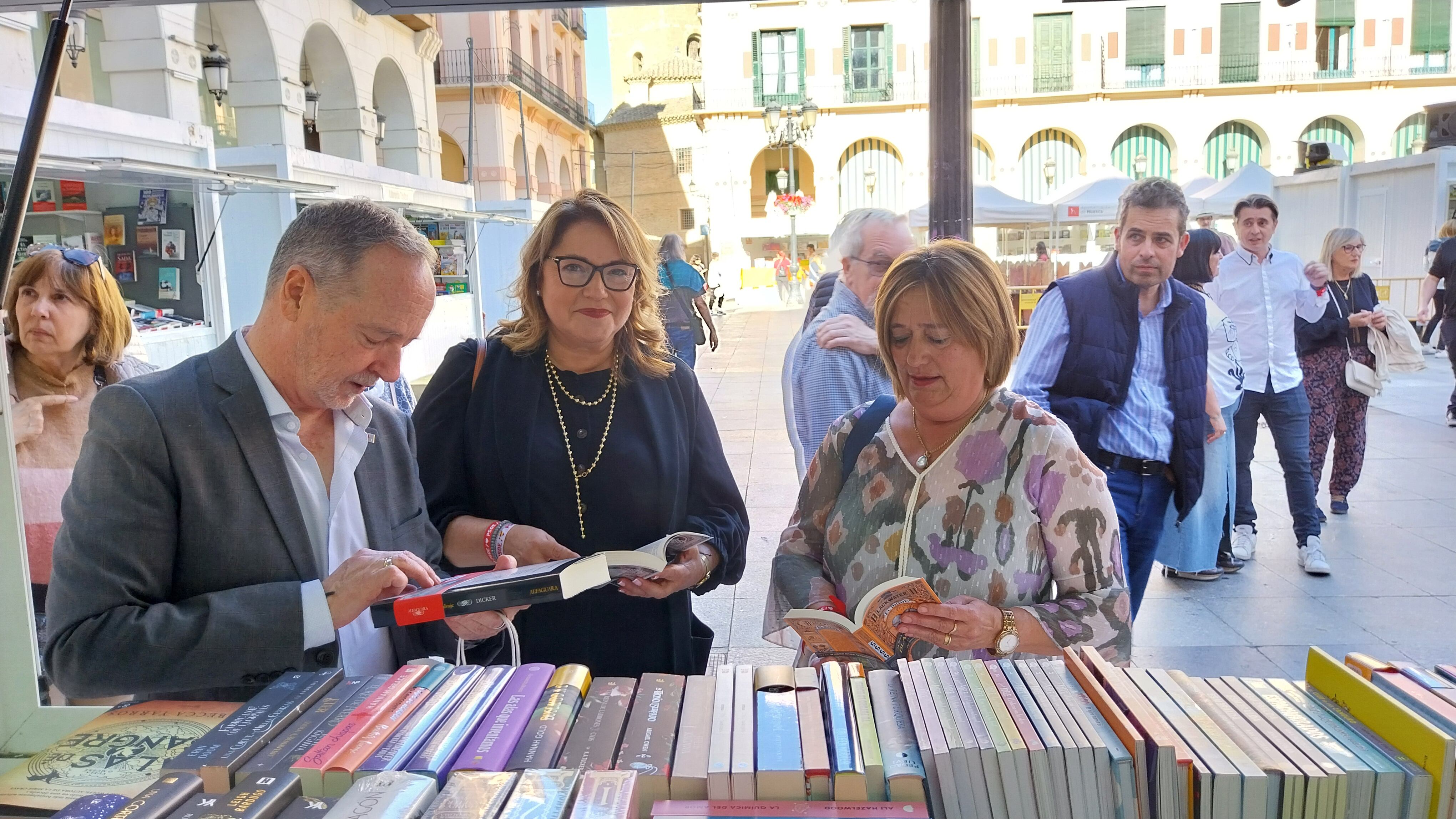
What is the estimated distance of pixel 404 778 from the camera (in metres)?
1.11

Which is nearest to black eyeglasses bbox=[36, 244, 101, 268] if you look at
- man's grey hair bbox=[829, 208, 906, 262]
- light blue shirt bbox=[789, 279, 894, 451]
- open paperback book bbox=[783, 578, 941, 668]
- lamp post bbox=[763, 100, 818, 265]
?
light blue shirt bbox=[789, 279, 894, 451]

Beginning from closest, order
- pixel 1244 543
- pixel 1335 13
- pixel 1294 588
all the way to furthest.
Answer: pixel 1294 588 < pixel 1244 543 < pixel 1335 13

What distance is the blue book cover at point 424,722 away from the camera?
3.81 ft

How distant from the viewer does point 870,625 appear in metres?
1.92

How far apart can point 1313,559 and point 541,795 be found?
5.65 metres

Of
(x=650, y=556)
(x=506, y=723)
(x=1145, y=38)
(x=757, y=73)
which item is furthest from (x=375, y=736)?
(x=1145, y=38)

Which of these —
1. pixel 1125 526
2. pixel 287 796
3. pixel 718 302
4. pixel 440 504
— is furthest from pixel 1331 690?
pixel 718 302

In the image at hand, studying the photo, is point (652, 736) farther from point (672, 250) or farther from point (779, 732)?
point (672, 250)

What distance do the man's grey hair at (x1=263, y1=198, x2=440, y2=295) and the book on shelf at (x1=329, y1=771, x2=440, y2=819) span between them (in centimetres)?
90

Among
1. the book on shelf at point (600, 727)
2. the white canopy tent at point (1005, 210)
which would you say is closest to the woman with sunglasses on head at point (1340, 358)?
the book on shelf at point (600, 727)

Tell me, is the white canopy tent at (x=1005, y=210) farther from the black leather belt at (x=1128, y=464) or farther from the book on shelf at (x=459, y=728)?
the book on shelf at (x=459, y=728)

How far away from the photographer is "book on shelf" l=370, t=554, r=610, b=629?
1574 mm

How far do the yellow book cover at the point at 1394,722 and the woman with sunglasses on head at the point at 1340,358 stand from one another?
5693mm

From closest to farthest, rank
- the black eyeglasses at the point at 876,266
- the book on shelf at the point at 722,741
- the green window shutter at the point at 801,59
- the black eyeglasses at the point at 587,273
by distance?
the book on shelf at the point at 722,741, the black eyeglasses at the point at 587,273, the black eyeglasses at the point at 876,266, the green window shutter at the point at 801,59
